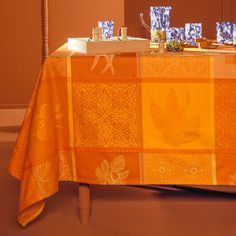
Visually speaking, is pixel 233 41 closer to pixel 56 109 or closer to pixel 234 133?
pixel 234 133

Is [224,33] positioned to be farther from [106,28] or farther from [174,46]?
[106,28]

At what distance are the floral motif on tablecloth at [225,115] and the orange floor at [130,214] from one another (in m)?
0.33

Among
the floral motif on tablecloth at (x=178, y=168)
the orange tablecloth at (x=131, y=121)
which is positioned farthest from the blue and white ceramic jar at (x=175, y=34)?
the floral motif on tablecloth at (x=178, y=168)

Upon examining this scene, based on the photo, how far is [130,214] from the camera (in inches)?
87.4

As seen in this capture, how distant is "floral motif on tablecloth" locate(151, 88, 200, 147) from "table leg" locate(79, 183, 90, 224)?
351 millimetres

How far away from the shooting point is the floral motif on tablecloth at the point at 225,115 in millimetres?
1902

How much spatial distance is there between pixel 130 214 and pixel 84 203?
0.22 m

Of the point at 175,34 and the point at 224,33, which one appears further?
the point at 224,33

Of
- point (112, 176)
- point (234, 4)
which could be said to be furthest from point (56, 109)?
point (234, 4)

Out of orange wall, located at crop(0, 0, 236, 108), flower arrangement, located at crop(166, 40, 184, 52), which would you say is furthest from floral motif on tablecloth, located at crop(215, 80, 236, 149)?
orange wall, located at crop(0, 0, 236, 108)

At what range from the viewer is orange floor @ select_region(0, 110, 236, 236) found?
2.05 m

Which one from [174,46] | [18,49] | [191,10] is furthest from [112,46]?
[191,10]

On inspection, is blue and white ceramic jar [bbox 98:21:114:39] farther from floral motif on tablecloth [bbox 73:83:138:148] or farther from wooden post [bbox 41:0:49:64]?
wooden post [bbox 41:0:49:64]

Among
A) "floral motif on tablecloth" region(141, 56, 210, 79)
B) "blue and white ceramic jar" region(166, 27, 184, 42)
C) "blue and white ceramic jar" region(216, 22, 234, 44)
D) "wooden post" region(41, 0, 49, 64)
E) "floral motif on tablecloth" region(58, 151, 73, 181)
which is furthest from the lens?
"wooden post" region(41, 0, 49, 64)
